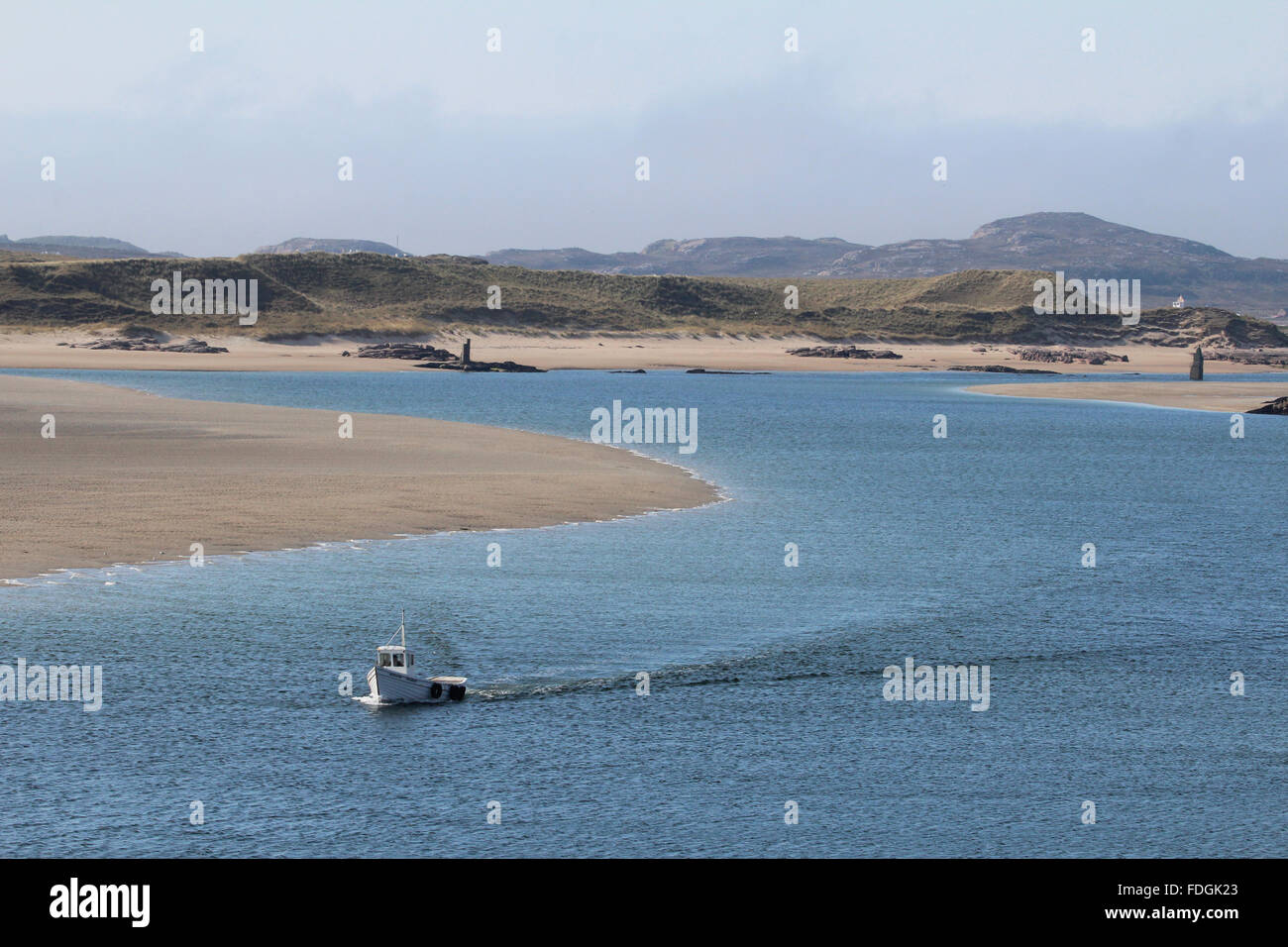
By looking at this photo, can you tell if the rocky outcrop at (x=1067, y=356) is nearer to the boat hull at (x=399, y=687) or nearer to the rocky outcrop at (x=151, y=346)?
the rocky outcrop at (x=151, y=346)

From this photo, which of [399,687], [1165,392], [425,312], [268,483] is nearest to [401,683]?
[399,687]

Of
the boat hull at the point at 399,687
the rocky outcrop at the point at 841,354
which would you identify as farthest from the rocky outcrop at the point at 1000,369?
the boat hull at the point at 399,687

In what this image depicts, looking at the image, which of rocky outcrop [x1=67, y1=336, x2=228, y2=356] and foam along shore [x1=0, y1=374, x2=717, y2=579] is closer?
foam along shore [x1=0, y1=374, x2=717, y2=579]

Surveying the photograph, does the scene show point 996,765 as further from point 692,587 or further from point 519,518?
point 519,518

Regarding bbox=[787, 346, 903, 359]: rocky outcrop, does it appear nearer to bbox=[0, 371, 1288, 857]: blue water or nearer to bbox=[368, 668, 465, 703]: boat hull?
bbox=[0, 371, 1288, 857]: blue water

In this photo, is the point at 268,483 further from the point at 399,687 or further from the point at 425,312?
the point at 425,312

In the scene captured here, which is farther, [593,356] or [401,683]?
[593,356]

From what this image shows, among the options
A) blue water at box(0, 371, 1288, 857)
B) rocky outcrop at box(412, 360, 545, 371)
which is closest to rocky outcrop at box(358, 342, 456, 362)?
rocky outcrop at box(412, 360, 545, 371)
